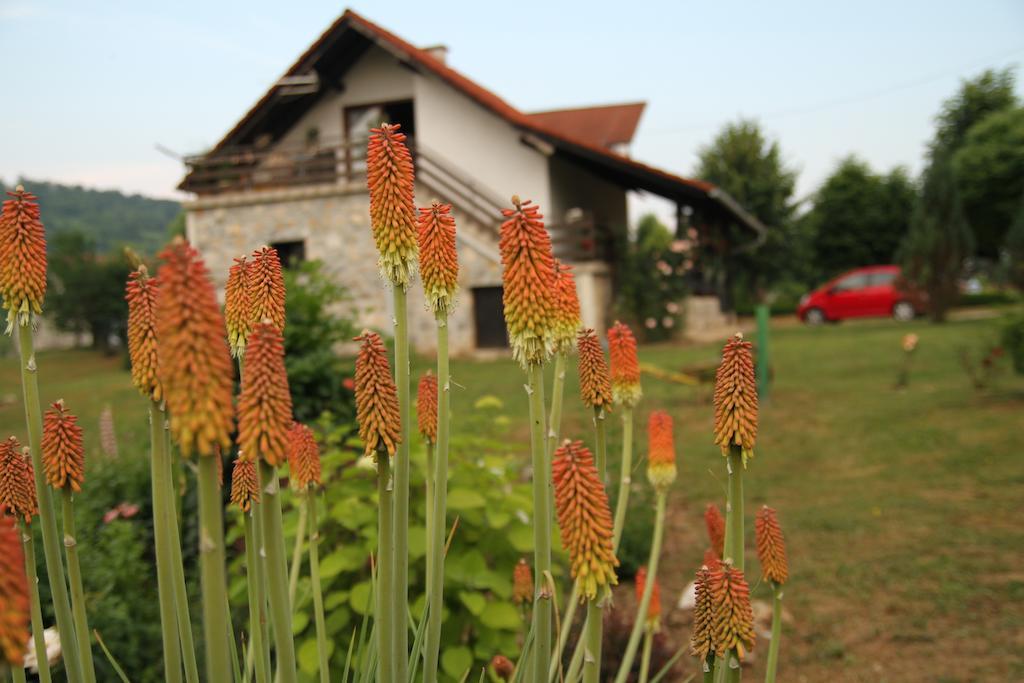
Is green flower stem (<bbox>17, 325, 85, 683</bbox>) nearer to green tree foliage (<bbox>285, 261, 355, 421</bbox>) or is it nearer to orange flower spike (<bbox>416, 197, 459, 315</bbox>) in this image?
orange flower spike (<bbox>416, 197, 459, 315</bbox>)

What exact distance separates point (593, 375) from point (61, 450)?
39.5 inches

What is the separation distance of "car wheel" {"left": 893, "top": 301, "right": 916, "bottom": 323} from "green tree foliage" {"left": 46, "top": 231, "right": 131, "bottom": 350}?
27.1 metres

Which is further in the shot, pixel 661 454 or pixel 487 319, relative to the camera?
pixel 487 319

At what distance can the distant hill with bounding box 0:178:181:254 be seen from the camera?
3762cm

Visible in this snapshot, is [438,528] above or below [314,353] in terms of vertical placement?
below

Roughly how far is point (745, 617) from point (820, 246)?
45.0 m

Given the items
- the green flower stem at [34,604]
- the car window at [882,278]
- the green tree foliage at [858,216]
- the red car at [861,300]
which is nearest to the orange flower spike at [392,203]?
the green flower stem at [34,604]

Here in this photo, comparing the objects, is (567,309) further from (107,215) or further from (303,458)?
(107,215)

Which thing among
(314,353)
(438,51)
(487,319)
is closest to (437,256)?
(314,353)

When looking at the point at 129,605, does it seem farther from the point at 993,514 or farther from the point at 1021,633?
the point at 993,514

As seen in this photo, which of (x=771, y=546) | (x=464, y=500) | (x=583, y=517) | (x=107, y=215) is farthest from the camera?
(x=107, y=215)

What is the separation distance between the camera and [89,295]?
3219 cm

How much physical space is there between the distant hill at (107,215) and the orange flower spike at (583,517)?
122 ft

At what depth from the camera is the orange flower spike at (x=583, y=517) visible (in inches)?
46.3
